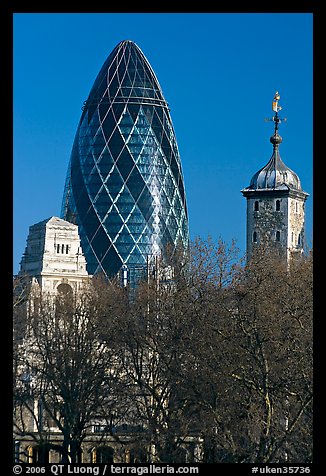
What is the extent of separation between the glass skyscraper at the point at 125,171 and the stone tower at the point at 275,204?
52.3 m

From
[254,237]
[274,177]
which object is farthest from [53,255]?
[274,177]

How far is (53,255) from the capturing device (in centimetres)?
11356

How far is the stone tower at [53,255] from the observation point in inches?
4311

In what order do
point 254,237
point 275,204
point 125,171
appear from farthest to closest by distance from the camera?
point 125,171 < point 275,204 < point 254,237

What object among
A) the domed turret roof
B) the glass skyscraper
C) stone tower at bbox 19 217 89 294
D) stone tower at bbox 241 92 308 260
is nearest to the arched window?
stone tower at bbox 241 92 308 260

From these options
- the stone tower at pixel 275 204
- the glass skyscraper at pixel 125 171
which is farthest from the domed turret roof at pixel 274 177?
the glass skyscraper at pixel 125 171

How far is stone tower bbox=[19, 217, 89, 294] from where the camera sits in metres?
110

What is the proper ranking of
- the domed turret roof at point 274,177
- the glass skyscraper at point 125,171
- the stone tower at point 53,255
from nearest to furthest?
1. the domed turret roof at point 274,177
2. the stone tower at point 53,255
3. the glass skyscraper at point 125,171

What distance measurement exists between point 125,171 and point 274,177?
59.1m

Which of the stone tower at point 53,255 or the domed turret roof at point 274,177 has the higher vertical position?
the domed turret roof at point 274,177

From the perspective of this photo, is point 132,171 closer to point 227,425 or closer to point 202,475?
point 227,425

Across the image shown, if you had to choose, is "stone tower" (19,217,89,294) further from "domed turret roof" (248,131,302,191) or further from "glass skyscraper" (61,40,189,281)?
"glass skyscraper" (61,40,189,281)

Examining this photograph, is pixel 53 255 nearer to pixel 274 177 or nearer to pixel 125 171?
pixel 274 177

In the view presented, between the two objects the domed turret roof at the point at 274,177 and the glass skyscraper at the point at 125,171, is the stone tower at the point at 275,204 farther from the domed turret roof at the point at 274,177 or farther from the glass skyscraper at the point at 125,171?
the glass skyscraper at the point at 125,171
